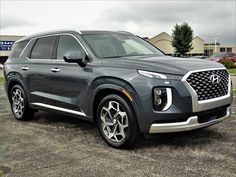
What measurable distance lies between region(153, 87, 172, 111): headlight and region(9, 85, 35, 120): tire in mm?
3377

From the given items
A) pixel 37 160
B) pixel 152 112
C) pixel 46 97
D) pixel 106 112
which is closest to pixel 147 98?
pixel 152 112

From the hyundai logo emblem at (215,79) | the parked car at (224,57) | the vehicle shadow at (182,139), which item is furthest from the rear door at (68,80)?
the parked car at (224,57)

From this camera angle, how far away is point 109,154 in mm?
4738

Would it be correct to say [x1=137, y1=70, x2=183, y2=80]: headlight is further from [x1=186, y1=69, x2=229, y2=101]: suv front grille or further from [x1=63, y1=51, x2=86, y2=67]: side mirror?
[x1=63, y1=51, x2=86, y2=67]: side mirror

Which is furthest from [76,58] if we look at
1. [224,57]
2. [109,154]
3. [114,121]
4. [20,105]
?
[224,57]

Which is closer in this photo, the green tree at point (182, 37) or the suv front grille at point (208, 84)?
the suv front grille at point (208, 84)

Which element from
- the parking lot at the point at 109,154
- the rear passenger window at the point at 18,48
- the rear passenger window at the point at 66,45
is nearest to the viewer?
the parking lot at the point at 109,154

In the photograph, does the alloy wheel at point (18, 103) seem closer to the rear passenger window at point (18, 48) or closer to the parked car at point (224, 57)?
the rear passenger window at point (18, 48)

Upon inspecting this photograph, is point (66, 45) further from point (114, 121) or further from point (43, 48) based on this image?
point (114, 121)

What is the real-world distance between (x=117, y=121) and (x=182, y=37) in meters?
63.2

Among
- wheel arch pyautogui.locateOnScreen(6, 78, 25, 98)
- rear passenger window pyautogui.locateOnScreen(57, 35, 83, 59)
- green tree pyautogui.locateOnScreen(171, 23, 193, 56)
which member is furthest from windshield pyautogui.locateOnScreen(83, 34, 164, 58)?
green tree pyautogui.locateOnScreen(171, 23, 193, 56)

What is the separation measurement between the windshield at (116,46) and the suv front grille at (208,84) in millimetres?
1408

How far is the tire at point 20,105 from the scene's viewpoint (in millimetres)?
7016

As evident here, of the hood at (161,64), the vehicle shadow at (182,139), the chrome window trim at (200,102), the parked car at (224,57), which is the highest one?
the hood at (161,64)
